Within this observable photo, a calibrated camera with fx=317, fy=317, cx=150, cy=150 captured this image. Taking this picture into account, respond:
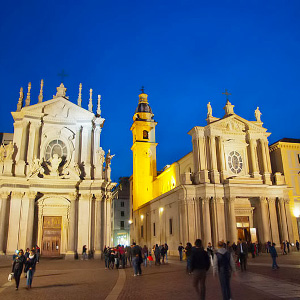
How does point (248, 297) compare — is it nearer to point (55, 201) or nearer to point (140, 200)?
point (55, 201)

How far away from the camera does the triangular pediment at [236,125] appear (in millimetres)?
41500

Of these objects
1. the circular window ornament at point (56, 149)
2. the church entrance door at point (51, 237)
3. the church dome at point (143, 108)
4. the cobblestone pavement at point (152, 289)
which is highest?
the church dome at point (143, 108)

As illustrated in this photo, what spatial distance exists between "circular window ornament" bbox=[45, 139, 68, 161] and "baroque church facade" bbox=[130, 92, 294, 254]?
554 inches

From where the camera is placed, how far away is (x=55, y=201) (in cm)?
3519

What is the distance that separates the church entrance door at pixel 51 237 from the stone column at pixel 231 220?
1940 centimetres

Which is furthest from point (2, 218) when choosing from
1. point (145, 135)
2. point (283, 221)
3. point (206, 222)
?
point (145, 135)

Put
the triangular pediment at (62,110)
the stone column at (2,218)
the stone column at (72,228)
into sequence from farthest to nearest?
the triangular pediment at (62,110) → the stone column at (72,228) → the stone column at (2,218)

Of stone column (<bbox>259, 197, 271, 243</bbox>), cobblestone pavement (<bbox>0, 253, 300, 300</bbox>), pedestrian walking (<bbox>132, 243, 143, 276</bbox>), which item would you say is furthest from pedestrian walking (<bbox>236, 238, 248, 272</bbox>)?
stone column (<bbox>259, 197, 271, 243</bbox>)

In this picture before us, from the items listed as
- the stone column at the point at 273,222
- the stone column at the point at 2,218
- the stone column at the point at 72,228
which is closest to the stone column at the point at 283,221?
the stone column at the point at 273,222

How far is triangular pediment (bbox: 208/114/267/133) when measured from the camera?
136 ft

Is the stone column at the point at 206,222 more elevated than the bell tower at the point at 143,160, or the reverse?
the bell tower at the point at 143,160

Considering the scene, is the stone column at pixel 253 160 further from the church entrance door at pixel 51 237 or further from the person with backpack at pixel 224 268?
the person with backpack at pixel 224 268

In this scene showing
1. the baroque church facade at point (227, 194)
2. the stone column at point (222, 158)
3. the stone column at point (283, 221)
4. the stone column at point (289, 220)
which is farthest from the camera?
the stone column at point (222, 158)

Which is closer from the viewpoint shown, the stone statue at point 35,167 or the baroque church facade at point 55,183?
the baroque church facade at point 55,183
